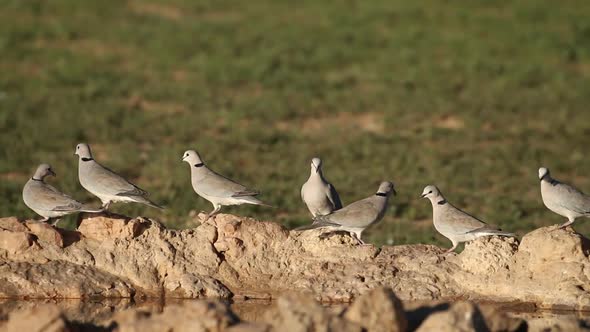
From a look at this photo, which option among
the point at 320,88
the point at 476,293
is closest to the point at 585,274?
the point at 476,293

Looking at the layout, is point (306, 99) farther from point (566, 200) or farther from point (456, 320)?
point (456, 320)

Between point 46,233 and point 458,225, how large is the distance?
409 cm

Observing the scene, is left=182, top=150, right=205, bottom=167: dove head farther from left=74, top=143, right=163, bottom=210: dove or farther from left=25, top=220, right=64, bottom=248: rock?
left=25, top=220, right=64, bottom=248: rock

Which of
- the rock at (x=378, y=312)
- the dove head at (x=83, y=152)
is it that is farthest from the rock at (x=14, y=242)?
the rock at (x=378, y=312)

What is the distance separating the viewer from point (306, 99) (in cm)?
2505

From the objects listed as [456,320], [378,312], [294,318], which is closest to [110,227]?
[294,318]

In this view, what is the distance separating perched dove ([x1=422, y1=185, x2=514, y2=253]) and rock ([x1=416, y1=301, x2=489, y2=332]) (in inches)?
92.3

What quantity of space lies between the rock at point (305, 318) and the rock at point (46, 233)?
335 cm

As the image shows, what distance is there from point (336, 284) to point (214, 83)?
14.5 m

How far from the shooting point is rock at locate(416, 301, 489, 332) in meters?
9.87

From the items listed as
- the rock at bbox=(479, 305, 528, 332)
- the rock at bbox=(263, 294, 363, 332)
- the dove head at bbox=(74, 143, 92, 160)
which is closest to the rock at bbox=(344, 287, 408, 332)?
the rock at bbox=(263, 294, 363, 332)

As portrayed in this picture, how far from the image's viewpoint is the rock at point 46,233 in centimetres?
1242

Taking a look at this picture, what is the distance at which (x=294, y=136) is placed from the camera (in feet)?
75.0

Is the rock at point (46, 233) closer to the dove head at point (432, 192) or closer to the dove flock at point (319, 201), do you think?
the dove flock at point (319, 201)
